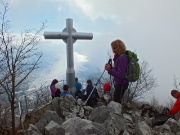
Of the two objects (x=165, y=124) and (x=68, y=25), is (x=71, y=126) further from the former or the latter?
(x=68, y=25)

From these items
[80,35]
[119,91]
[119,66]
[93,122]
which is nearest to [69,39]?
[80,35]

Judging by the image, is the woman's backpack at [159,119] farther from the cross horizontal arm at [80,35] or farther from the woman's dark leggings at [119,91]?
the cross horizontal arm at [80,35]

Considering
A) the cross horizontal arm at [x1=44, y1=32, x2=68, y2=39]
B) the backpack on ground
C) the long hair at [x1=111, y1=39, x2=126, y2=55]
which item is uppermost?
the cross horizontal arm at [x1=44, y1=32, x2=68, y2=39]

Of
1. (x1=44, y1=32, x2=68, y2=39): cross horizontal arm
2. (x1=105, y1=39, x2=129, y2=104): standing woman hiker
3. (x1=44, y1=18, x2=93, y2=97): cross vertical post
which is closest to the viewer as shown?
(x1=105, y1=39, x2=129, y2=104): standing woman hiker

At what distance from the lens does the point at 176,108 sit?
610 cm

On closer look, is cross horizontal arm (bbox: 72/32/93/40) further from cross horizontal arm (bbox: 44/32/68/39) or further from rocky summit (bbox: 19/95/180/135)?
rocky summit (bbox: 19/95/180/135)

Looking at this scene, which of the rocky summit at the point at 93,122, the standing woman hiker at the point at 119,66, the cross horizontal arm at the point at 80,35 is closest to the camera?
the rocky summit at the point at 93,122

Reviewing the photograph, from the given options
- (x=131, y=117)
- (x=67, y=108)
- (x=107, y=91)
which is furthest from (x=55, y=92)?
(x=131, y=117)

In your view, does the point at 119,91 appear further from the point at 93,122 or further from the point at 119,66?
the point at 93,122

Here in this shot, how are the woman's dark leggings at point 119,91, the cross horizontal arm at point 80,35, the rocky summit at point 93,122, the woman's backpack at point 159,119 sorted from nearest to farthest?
the rocky summit at point 93,122 → the woman's backpack at point 159,119 → the woman's dark leggings at point 119,91 → the cross horizontal arm at point 80,35

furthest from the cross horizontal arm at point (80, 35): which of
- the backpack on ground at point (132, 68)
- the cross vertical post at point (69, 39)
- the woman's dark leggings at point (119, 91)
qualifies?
the backpack on ground at point (132, 68)

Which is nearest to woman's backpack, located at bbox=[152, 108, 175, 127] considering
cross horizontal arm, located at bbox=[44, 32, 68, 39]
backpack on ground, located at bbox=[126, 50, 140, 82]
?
backpack on ground, located at bbox=[126, 50, 140, 82]

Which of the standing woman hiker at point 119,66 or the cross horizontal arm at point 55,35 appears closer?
the standing woman hiker at point 119,66

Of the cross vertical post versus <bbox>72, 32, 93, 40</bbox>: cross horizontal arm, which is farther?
<bbox>72, 32, 93, 40</bbox>: cross horizontal arm
